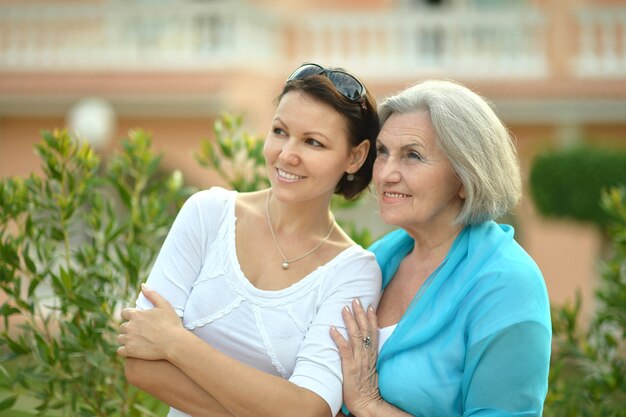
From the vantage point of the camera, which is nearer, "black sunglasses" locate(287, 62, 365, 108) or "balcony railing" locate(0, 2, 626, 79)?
"black sunglasses" locate(287, 62, 365, 108)

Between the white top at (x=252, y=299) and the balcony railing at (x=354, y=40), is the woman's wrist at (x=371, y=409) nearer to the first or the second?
the white top at (x=252, y=299)

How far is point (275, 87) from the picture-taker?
14234mm

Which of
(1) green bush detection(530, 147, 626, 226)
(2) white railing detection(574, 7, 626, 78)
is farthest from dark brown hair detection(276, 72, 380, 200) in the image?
(2) white railing detection(574, 7, 626, 78)

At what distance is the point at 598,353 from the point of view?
473 cm

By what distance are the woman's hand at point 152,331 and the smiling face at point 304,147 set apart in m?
0.51

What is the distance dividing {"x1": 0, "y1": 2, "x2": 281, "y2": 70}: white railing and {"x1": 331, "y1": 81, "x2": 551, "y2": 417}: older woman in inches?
409

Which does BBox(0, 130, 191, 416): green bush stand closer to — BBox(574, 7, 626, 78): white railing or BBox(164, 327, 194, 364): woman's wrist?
BBox(164, 327, 194, 364): woman's wrist

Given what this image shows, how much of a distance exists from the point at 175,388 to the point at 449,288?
88 cm

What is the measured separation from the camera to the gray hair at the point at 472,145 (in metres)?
3.18

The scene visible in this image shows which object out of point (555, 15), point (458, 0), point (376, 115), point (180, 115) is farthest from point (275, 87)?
point (376, 115)

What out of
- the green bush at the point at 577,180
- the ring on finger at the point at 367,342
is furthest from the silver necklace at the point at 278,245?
the green bush at the point at 577,180

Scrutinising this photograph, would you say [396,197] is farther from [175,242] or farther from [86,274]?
[86,274]

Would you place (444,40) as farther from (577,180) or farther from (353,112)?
(353,112)

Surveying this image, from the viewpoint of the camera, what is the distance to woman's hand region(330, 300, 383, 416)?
3.16m
